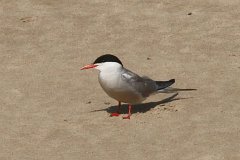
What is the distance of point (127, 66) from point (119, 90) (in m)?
2.76

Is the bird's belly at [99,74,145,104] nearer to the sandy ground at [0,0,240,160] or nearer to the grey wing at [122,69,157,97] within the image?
the grey wing at [122,69,157,97]

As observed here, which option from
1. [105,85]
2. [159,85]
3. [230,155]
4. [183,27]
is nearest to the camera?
[230,155]

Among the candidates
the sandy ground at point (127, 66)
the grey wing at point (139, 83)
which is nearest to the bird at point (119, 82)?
the grey wing at point (139, 83)

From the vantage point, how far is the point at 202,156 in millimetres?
8977

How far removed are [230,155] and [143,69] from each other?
4220 mm

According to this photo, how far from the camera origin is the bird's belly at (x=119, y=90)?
10328mm

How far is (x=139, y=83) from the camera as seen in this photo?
1070cm

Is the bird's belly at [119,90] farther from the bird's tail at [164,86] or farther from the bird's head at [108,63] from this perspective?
the bird's tail at [164,86]

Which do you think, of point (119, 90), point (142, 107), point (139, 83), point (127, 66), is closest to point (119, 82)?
point (119, 90)

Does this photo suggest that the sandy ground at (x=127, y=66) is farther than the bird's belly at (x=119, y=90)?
No

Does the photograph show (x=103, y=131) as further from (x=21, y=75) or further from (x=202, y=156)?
(x=21, y=75)

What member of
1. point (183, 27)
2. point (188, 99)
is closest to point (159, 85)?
point (188, 99)

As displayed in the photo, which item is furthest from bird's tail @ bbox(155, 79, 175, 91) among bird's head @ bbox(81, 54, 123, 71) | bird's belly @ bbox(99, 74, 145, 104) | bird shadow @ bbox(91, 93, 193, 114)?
bird's head @ bbox(81, 54, 123, 71)

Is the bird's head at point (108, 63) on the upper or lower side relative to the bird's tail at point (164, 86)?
upper
